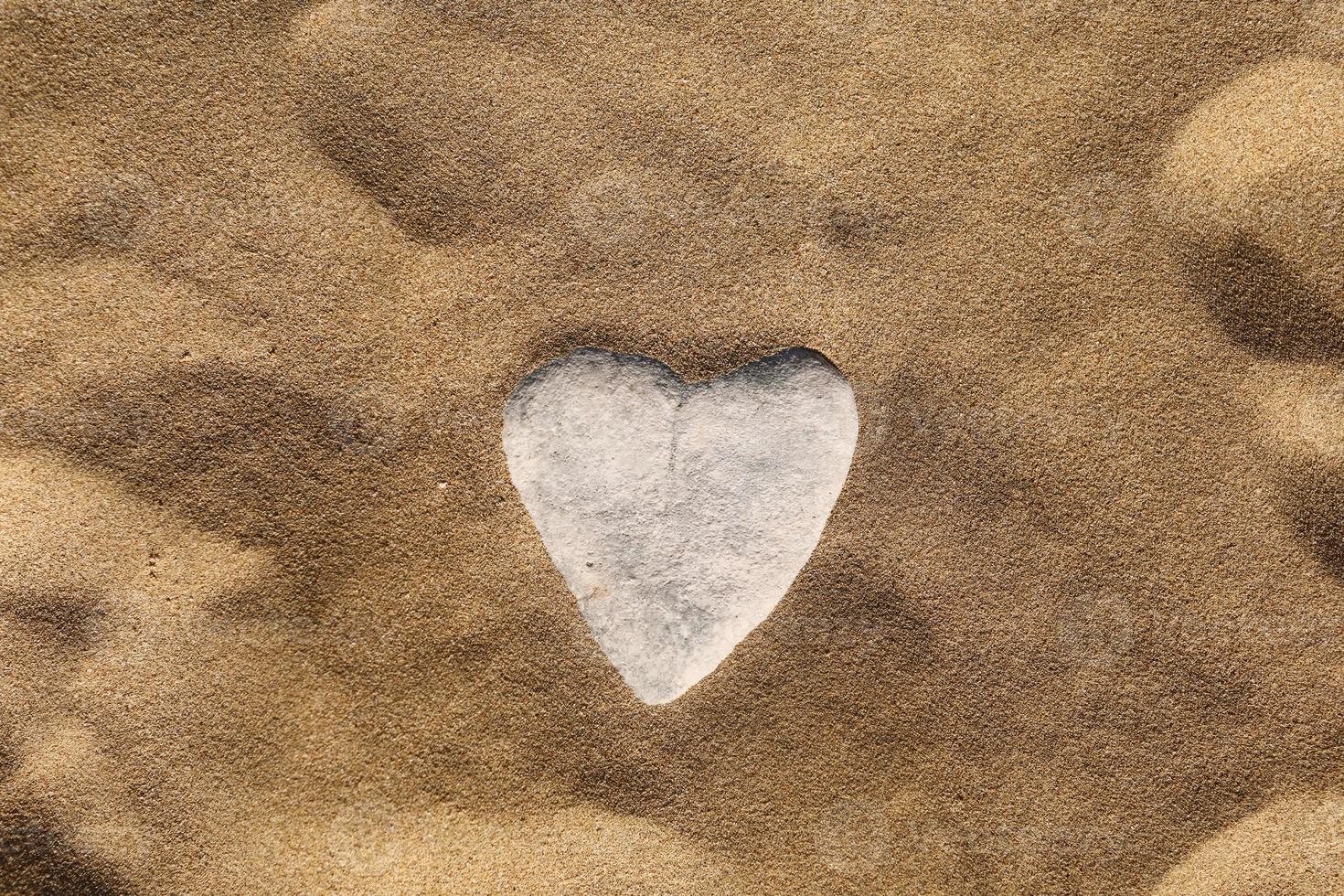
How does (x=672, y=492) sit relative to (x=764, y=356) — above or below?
below

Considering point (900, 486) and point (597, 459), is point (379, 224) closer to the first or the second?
point (597, 459)

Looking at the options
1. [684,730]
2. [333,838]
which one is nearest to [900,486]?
[684,730]

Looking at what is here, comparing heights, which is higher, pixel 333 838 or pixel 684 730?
pixel 684 730
